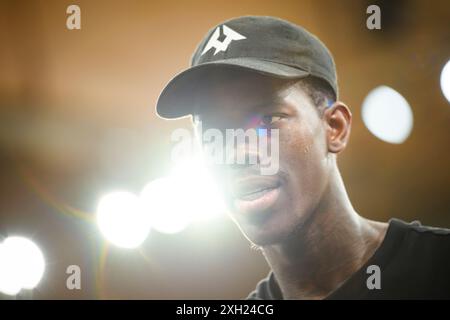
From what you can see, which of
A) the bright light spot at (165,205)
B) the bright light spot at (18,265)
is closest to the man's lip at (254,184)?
the bright light spot at (165,205)

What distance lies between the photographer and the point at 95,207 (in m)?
1.93

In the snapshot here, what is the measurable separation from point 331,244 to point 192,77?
2.25 feet

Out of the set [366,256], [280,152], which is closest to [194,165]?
[280,152]

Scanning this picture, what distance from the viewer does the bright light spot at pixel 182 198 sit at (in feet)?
5.82

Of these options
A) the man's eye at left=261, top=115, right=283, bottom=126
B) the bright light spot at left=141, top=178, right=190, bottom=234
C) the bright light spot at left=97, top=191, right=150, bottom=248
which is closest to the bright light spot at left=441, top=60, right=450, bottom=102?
the man's eye at left=261, top=115, right=283, bottom=126

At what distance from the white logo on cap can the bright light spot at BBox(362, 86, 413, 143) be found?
20.8 inches

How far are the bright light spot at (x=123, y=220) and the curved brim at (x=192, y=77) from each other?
18.2 inches

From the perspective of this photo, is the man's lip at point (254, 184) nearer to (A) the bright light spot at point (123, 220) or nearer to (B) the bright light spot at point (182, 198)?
(B) the bright light spot at point (182, 198)

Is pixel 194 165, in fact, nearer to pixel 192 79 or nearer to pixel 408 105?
pixel 192 79
